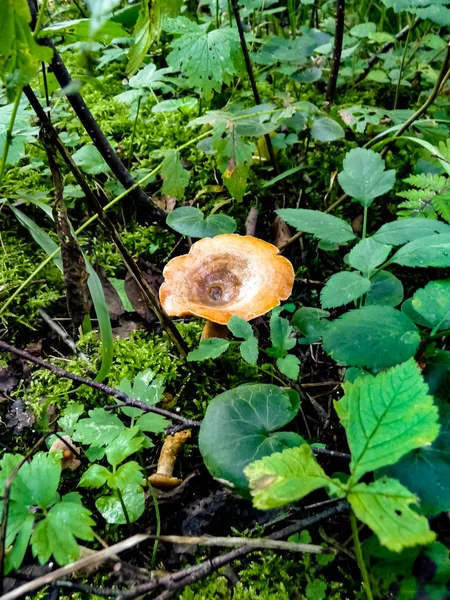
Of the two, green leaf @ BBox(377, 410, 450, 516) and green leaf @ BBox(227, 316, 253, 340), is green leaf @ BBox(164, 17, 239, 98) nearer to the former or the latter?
green leaf @ BBox(227, 316, 253, 340)

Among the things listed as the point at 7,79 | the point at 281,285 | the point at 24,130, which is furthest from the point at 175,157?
the point at 7,79

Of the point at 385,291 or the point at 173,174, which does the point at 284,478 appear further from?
the point at 173,174

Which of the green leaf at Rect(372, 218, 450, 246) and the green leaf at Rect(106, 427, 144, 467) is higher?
the green leaf at Rect(372, 218, 450, 246)

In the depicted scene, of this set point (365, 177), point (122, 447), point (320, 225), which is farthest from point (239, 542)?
point (365, 177)

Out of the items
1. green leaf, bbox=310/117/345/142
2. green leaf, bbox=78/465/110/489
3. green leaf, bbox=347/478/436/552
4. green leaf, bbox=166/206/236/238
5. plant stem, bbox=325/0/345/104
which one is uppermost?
plant stem, bbox=325/0/345/104

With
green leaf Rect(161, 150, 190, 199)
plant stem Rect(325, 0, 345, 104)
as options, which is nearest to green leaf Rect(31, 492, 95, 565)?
green leaf Rect(161, 150, 190, 199)
